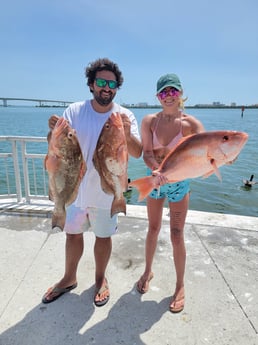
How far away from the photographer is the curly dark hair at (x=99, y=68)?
223 centimetres

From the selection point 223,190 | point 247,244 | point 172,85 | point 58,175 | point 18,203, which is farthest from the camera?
point 223,190

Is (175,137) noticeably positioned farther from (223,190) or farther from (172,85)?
(223,190)

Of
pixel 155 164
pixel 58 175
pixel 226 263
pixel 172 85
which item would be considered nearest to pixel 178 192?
pixel 155 164

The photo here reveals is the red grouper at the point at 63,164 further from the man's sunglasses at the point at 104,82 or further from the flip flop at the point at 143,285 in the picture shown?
the flip flop at the point at 143,285

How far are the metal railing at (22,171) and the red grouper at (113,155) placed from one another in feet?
3.76

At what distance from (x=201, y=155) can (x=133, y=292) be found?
1.61 m

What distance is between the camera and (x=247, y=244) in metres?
3.53

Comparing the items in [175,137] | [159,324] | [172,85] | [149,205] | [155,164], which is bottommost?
[159,324]

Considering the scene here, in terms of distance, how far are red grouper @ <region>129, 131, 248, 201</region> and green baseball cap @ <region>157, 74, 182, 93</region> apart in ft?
1.84

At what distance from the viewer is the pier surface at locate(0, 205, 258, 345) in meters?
2.22

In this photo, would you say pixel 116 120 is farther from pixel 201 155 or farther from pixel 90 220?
pixel 90 220

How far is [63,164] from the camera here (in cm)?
181

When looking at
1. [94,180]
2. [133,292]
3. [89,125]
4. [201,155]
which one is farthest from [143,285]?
[89,125]

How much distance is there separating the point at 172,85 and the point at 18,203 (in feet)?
11.7
